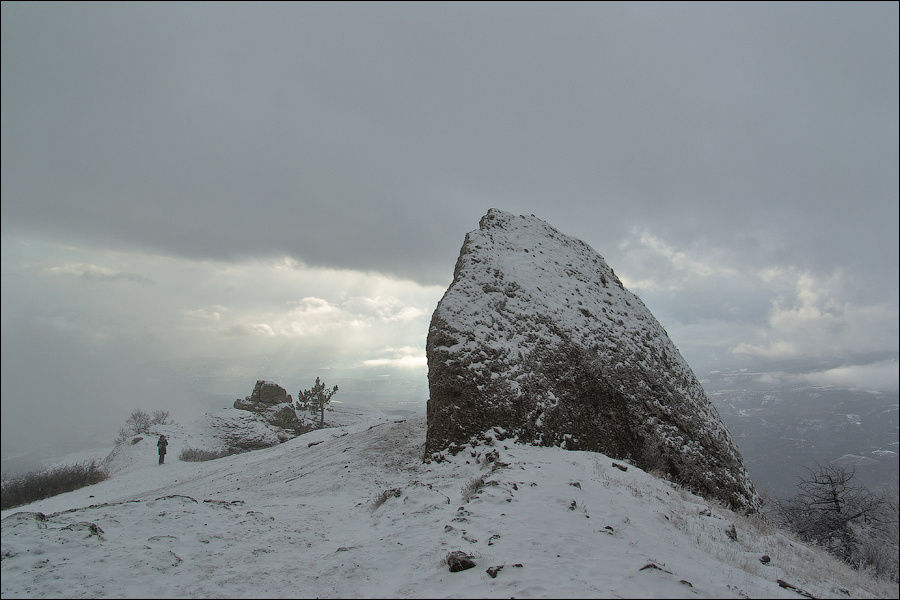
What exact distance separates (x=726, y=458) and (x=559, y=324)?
26.4 ft

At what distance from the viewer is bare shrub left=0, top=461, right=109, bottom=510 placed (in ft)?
76.7

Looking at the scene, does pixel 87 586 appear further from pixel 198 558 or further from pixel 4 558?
pixel 4 558

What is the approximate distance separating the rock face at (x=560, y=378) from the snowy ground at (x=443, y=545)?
5.89 feet

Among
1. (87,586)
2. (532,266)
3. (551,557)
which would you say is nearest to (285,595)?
(87,586)

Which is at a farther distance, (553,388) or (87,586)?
(553,388)

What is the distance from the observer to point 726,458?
606 inches

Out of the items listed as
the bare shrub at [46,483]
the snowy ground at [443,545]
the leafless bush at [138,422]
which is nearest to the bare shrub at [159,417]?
the leafless bush at [138,422]

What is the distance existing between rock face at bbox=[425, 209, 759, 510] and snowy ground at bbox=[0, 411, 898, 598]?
5.89ft

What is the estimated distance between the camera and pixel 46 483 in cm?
2488

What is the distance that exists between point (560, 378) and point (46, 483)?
105ft

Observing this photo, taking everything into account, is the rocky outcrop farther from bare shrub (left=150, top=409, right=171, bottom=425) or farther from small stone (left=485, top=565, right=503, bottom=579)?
small stone (left=485, top=565, right=503, bottom=579)

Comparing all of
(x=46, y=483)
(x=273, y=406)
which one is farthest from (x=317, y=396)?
(x=46, y=483)

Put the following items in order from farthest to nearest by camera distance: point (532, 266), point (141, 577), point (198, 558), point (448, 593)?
point (532, 266), point (198, 558), point (141, 577), point (448, 593)

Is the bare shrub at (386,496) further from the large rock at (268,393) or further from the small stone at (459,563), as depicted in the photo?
the large rock at (268,393)
